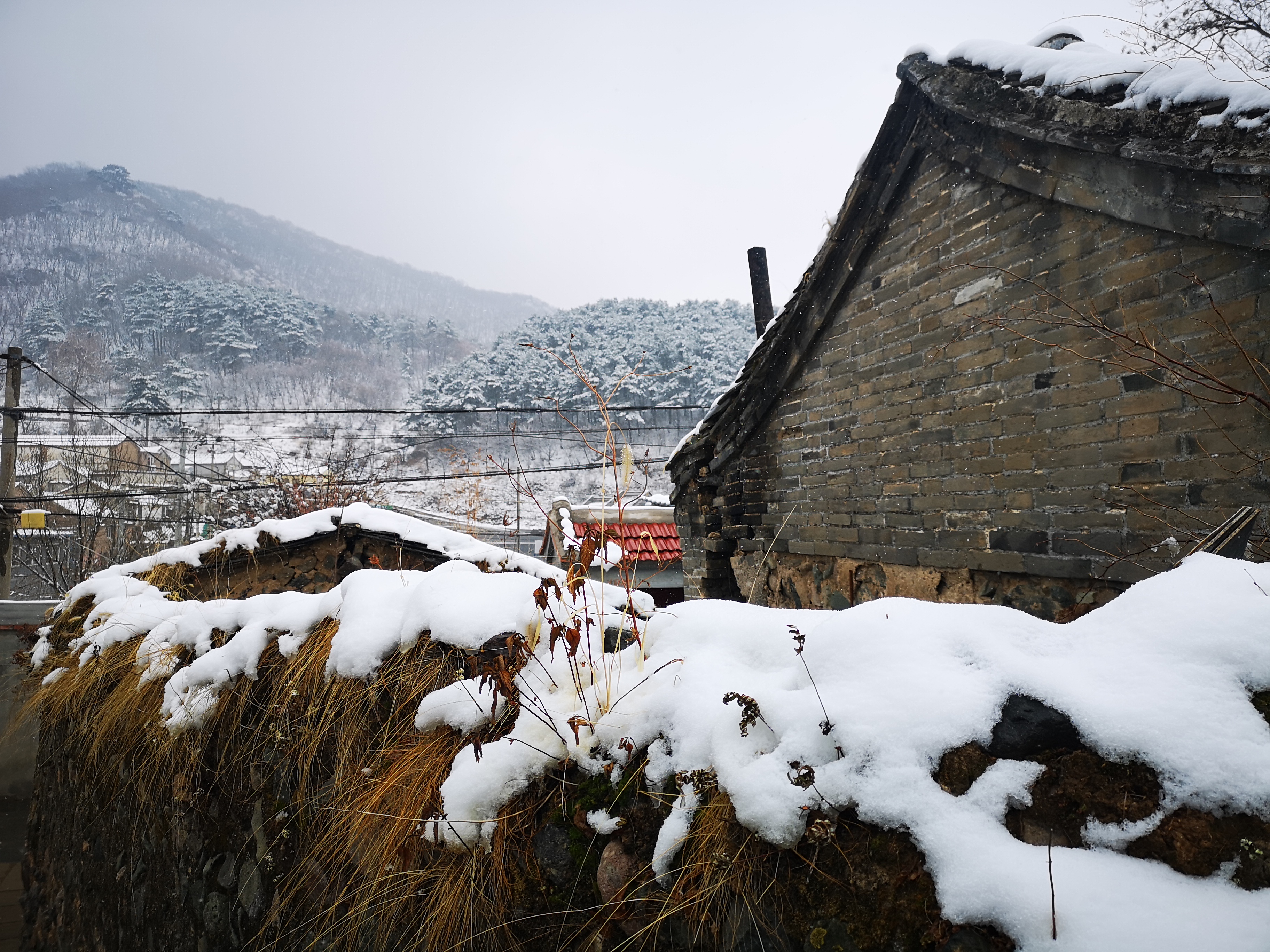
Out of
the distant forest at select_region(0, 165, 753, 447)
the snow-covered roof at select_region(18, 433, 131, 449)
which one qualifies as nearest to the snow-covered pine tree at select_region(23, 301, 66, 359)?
the distant forest at select_region(0, 165, 753, 447)

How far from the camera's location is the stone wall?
2621mm

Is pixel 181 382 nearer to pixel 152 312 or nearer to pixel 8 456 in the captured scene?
pixel 152 312

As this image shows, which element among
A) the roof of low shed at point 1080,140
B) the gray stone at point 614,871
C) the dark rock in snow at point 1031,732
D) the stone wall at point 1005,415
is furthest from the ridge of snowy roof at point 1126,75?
the gray stone at point 614,871

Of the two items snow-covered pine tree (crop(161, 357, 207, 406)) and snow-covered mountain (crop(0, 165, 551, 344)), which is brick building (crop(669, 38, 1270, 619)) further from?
snow-covered mountain (crop(0, 165, 551, 344))

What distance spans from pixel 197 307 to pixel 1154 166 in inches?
2282

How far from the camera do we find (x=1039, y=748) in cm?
99

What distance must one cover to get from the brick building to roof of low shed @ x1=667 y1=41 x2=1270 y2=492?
10 millimetres

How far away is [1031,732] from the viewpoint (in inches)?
39.1

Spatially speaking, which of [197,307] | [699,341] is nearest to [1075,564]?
[699,341]

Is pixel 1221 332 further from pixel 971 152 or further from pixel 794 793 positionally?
pixel 794 793

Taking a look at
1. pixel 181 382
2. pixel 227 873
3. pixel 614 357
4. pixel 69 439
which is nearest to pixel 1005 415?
pixel 227 873

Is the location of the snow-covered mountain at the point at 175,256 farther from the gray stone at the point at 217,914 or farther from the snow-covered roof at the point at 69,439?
the gray stone at the point at 217,914

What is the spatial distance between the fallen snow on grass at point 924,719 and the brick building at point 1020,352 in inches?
70.1

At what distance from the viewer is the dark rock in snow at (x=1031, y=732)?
98cm
